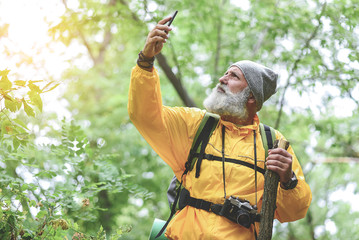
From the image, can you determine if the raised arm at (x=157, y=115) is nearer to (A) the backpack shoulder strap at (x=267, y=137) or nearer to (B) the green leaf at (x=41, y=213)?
(A) the backpack shoulder strap at (x=267, y=137)

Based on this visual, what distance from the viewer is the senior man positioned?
100 inches

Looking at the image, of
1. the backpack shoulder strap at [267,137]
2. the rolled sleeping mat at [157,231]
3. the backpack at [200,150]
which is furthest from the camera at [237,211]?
the rolled sleeping mat at [157,231]

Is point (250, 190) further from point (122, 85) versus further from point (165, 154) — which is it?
point (122, 85)

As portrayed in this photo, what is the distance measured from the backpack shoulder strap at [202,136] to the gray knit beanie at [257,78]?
0.42m

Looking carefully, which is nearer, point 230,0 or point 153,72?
point 153,72

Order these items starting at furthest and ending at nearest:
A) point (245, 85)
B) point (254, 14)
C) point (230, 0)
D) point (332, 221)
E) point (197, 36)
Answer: point (332, 221)
point (230, 0)
point (197, 36)
point (254, 14)
point (245, 85)

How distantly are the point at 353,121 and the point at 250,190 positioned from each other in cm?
567

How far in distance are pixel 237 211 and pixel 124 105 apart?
27.7 feet

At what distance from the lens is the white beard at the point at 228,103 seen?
Answer: 2.99m

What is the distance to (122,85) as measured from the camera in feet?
39.9

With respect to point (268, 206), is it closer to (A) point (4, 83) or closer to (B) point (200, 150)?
(B) point (200, 150)

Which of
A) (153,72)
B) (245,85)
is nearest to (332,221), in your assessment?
(245,85)

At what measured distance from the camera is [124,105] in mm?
10688

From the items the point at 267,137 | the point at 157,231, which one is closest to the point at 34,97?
the point at 157,231
